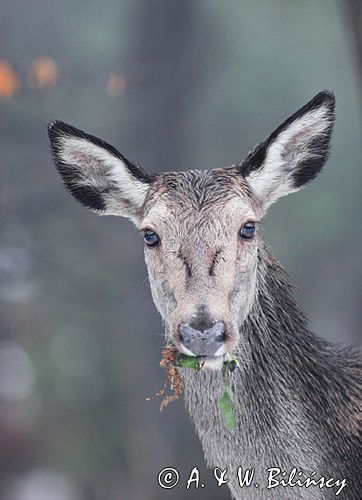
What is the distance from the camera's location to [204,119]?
1064 cm

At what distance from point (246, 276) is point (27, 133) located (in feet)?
15.4

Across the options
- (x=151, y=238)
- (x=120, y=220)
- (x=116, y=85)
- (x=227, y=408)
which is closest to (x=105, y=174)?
(x=151, y=238)

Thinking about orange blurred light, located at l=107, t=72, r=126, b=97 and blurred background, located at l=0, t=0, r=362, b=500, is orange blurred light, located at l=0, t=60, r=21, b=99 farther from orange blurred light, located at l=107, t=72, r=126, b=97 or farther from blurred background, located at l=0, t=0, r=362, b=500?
orange blurred light, located at l=107, t=72, r=126, b=97

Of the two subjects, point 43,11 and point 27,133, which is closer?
point 27,133

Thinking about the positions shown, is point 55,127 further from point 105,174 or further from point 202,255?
point 202,255

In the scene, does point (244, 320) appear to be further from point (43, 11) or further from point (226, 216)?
point (43, 11)

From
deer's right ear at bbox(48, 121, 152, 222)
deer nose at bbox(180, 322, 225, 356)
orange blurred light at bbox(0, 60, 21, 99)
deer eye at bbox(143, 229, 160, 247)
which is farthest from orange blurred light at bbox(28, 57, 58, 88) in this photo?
deer nose at bbox(180, 322, 225, 356)

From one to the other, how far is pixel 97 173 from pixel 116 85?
293 cm

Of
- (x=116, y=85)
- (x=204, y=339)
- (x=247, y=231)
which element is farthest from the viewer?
(x=116, y=85)

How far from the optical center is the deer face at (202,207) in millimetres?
3375

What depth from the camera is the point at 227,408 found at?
12.5 feet

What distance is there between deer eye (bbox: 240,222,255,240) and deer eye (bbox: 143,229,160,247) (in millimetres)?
409

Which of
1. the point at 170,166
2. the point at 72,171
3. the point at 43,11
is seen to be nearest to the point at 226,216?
the point at 72,171

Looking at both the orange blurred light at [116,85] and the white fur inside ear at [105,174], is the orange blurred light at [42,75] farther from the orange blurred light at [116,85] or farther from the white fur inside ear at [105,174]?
the white fur inside ear at [105,174]
